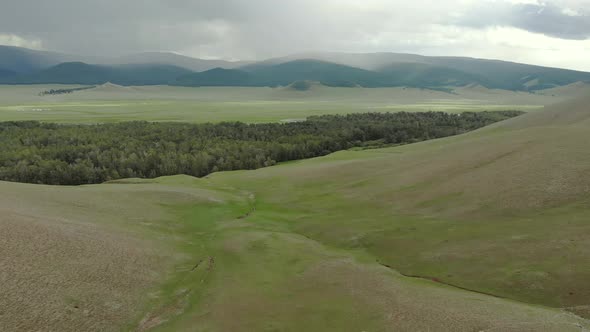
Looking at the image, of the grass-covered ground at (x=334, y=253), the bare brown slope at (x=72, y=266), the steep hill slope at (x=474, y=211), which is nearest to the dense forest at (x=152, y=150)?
the steep hill slope at (x=474, y=211)

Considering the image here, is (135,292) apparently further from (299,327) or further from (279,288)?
(299,327)

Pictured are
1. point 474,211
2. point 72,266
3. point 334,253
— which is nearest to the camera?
point 72,266

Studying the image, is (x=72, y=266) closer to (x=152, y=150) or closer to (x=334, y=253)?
(x=334, y=253)

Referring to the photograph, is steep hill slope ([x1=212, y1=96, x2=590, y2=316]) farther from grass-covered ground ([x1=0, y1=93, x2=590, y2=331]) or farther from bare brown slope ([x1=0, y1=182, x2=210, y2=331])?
bare brown slope ([x1=0, y1=182, x2=210, y2=331])

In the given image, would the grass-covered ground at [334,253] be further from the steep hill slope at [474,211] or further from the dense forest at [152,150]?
the dense forest at [152,150]

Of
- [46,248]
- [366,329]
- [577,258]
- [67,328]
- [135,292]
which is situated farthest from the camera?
[46,248]

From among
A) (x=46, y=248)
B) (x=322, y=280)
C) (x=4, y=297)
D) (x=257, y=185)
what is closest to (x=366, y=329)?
(x=322, y=280)

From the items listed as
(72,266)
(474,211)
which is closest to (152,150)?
(72,266)

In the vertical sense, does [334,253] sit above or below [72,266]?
below
